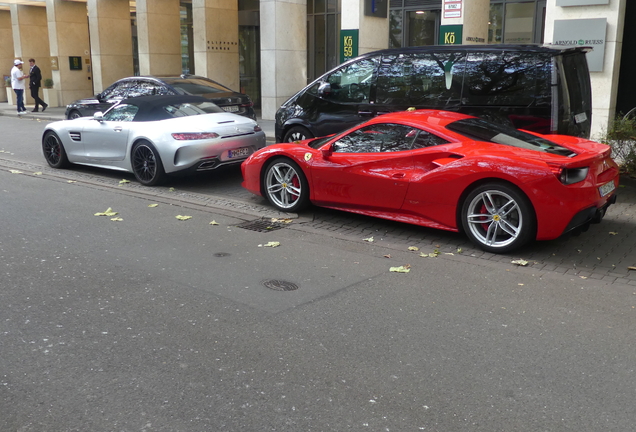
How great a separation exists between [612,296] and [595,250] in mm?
1368

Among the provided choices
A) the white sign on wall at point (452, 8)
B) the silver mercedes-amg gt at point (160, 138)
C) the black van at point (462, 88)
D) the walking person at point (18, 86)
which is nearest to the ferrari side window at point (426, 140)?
the black van at point (462, 88)

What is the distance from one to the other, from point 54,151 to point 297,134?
Answer: 4338 mm

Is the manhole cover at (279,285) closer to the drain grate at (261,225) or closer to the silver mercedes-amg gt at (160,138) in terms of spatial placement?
the drain grate at (261,225)

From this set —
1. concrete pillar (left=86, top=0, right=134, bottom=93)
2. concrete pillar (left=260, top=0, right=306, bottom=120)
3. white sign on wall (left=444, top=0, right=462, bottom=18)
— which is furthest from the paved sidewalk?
white sign on wall (left=444, top=0, right=462, bottom=18)

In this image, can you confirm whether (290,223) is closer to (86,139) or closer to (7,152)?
(86,139)

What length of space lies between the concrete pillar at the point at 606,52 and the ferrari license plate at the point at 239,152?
647 cm

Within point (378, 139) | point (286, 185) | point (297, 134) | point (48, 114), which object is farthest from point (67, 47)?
point (378, 139)

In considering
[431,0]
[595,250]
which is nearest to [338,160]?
[595,250]

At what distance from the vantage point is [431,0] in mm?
19703

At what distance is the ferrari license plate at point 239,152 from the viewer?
10.1 metres

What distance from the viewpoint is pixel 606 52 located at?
12500 millimetres

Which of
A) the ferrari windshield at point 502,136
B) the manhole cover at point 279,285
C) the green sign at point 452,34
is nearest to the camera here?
the manhole cover at point 279,285

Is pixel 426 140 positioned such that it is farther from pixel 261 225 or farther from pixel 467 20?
pixel 467 20

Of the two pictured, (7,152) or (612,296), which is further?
(7,152)
